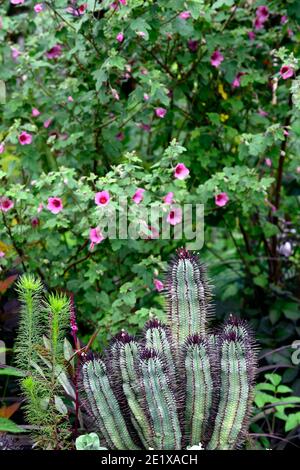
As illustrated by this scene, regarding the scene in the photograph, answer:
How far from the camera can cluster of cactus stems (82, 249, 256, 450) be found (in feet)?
8.29

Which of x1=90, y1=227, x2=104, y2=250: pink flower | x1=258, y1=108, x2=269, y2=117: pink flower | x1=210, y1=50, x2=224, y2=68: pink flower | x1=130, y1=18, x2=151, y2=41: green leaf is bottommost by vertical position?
x1=90, y1=227, x2=104, y2=250: pink flower

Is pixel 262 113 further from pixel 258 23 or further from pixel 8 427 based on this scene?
pixel 8 427

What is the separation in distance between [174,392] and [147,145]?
7.03ft

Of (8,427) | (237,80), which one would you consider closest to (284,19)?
(237,80)

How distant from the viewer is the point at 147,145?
448 centimetres

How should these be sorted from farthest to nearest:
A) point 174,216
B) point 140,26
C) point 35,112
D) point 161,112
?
point 35,112
point 161,112
point 174,216
point 140,26

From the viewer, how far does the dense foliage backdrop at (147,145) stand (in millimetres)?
3428

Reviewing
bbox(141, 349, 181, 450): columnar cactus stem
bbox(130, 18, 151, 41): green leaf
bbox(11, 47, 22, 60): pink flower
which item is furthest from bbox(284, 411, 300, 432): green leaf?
bbox(11, 47, 22, 60): pink flower

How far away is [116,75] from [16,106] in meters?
0.48

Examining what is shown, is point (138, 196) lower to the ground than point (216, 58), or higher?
lower

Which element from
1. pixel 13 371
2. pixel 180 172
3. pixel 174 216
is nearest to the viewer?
pixel 13 371

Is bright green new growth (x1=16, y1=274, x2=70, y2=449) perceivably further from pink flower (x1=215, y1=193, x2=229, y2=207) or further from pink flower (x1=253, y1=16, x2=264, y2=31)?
pink flower (x1=253, y1=16, x2=264, y2=31)

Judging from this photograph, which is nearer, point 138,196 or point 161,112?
point 138,196

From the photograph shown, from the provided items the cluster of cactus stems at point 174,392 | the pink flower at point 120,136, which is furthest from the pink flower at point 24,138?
the cluster of cactus stems at point 174,392
